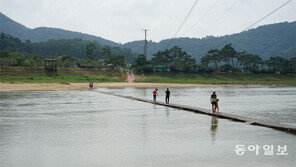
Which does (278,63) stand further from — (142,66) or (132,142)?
(132,142)

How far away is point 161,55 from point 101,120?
120 metres

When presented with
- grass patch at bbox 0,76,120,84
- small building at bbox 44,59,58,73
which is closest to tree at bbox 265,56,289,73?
grass patch at bbox 0,76,120,84

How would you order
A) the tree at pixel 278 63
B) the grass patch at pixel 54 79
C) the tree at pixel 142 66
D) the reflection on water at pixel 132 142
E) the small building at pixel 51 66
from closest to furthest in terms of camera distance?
the reflection on water at pixel 132 142 → the grass patch at pixel 54 79 → the small building at pixel 51 66 → the tree at pixel 142 66 → the tree at pixel 278 63

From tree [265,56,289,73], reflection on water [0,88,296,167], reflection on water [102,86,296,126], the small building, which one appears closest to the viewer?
reflection on water [0,88,296,167]

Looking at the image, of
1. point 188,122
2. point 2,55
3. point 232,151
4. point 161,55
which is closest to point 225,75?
point 161,55

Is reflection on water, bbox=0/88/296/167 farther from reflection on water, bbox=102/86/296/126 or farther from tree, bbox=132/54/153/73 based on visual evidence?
tree, bbox=132/54/153/73

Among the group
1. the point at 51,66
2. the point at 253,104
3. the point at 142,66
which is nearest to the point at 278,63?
the point at 142,66

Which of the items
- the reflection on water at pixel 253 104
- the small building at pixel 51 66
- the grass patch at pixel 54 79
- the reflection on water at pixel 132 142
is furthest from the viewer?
the small building at pixel 51 66

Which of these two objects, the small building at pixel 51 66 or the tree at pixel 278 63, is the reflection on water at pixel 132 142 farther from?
the tree at pixel 278 63

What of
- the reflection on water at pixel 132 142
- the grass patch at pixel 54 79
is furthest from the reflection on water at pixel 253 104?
the grass patch at pixel 54 79

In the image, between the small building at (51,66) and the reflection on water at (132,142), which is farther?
the small building at (51,66)

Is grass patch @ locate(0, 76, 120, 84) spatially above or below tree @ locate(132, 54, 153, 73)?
below

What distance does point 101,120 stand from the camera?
2283 cm

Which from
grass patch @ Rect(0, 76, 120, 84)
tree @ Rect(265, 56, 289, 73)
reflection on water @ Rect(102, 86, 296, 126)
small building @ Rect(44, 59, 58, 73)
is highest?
tree @ Rect(265, 56, 289, 73)
